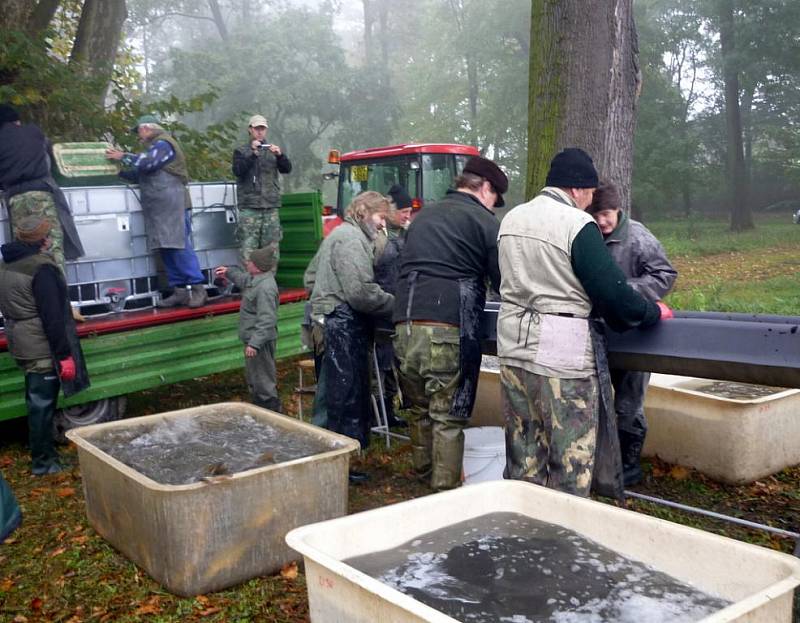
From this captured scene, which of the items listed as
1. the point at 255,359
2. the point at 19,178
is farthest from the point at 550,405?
the point at 19,178

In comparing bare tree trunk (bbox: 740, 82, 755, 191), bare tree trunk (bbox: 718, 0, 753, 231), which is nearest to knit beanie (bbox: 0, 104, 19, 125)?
bare tree trunk (bbox: 718, 0, 753, 231)

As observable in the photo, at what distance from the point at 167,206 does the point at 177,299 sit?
0.87 meters

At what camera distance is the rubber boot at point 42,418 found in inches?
239

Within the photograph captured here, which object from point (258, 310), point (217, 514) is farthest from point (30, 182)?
point (217, 514)

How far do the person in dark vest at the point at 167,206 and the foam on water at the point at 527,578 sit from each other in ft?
17.2

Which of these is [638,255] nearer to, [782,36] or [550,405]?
[550,405]

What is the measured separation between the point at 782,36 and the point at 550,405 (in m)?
26.7

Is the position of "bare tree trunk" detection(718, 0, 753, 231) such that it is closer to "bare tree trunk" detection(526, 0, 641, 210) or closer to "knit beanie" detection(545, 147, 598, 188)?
"bare tree trunk" detection(526, 0, 641, 210)

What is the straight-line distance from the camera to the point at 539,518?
3.13m

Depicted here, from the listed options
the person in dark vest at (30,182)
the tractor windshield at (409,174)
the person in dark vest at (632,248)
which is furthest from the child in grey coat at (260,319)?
the tractor windshield at (409,174)

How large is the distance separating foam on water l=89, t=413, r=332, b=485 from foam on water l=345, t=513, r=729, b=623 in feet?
5.21

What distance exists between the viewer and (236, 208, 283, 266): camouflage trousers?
8.50 metres

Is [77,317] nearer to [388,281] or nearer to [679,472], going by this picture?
[388,281]

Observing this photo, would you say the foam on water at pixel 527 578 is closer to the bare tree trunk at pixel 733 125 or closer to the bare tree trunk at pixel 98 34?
the bare tree trunk at pixel 98 34
